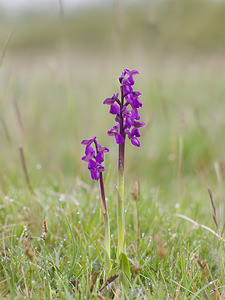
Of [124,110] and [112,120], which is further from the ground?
[112,120]

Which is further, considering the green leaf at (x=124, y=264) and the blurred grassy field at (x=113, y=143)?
the blurred grassy field at (x=113, y=143)

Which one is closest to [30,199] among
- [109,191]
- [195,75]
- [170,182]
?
[109,191]

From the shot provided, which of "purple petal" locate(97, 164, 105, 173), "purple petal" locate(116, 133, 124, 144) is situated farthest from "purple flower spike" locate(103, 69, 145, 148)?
"purple petal" locate(97, 164, 105, 173)

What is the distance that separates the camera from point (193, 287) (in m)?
1.53

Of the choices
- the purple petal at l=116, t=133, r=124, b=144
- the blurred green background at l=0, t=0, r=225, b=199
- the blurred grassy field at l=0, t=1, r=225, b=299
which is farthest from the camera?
the blurred green background at l=0, t=0, r=225, b=199

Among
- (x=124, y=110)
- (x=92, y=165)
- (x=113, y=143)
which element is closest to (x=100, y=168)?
(x=92, y=165)

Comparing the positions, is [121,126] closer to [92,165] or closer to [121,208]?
[92,165]

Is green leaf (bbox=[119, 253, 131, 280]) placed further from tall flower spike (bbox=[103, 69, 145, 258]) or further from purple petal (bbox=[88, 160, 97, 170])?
purple petal (bbox=[88, 160, 97, 170])

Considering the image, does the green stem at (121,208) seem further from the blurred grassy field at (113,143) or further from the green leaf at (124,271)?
the blurred grassy field at (113,143)

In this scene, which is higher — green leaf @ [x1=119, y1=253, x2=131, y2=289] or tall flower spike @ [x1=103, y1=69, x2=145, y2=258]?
tall flower spike @ [x1=103, y1=69, x2=145, y2=258]

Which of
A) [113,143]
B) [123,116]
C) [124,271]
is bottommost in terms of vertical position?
[124,271]

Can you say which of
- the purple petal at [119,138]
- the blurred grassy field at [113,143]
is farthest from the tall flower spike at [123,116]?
the blurred grassy field at [113,143]

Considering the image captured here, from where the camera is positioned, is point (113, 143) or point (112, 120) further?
point (112, 120)

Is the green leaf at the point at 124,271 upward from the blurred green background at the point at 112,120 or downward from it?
downward
